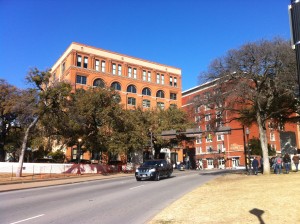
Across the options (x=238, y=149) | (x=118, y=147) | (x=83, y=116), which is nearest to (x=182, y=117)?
(x=118, y=147)

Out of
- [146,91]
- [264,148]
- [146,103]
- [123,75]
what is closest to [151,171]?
[264,148]

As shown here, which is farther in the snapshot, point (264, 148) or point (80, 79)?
point (80, 79)

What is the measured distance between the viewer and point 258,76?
89.4 feet

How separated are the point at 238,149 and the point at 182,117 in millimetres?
35664

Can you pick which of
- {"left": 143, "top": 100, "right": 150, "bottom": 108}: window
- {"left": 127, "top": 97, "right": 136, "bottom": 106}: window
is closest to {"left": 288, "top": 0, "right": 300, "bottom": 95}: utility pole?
{"left": 127, "top": 97, "right": 136, "bottom": 106}: window

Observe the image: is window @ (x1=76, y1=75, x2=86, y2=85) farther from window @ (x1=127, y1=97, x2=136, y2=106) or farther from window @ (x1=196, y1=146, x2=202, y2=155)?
window @ (x1=196, y1=146, x2=202, y2=155)

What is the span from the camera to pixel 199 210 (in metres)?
10.2

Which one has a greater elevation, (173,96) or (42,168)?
(173,96)

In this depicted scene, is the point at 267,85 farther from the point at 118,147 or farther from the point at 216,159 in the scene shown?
the point at 216,159

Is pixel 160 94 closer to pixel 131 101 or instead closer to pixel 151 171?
pixel 131 101

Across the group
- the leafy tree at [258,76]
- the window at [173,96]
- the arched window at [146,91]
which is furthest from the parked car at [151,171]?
the window at [173,96]

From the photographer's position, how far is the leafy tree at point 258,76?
25625 millimetres

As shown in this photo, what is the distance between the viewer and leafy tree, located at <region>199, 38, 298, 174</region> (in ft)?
84.1

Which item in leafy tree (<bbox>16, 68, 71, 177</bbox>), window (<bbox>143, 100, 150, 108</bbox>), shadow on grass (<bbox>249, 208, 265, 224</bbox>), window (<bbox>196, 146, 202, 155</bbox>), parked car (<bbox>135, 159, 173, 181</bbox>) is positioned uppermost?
window (<bbox>143, 100, 150, 108</bbox>)
